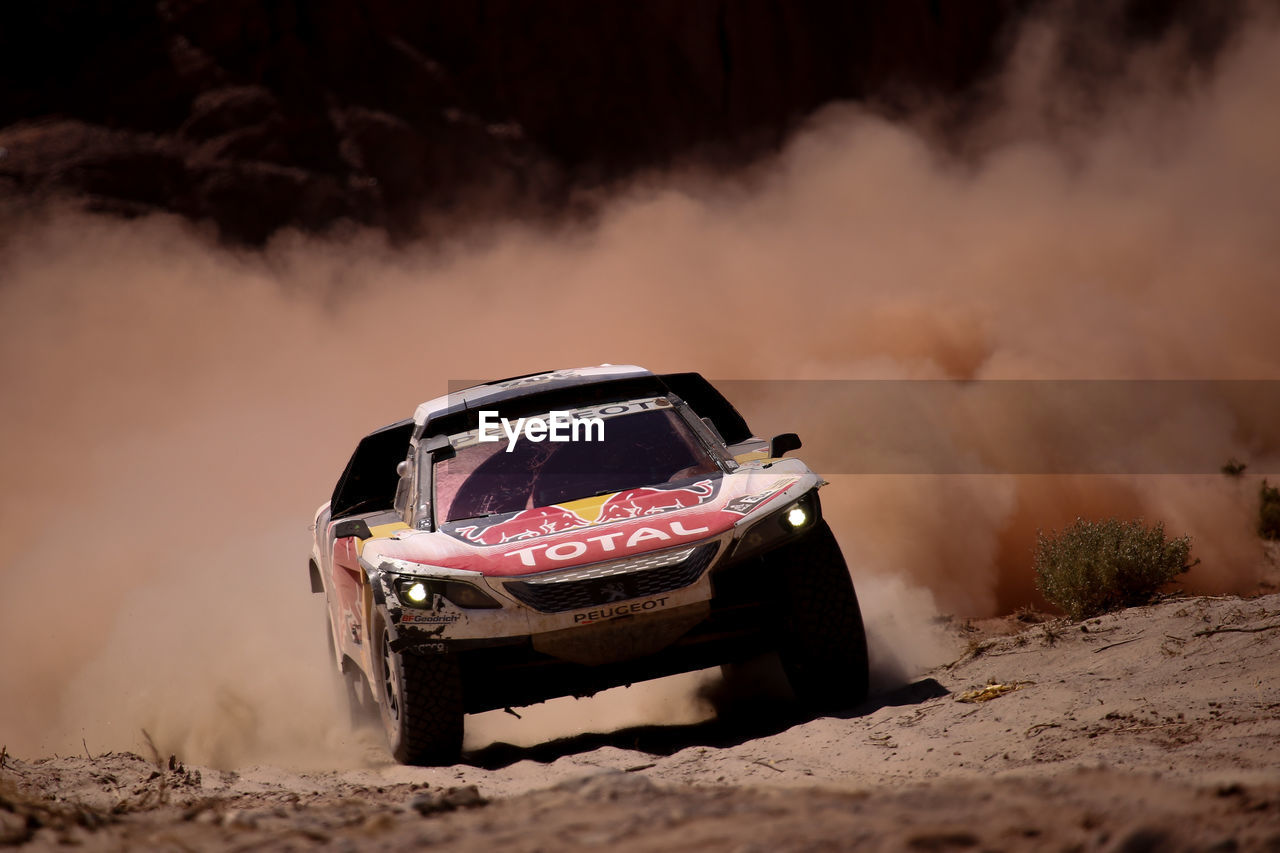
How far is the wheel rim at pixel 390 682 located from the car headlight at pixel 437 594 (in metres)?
0.27

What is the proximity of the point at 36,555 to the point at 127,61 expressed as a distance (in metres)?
14.5

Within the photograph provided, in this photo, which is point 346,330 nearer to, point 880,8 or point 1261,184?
point 880,8

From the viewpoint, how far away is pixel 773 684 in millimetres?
6914

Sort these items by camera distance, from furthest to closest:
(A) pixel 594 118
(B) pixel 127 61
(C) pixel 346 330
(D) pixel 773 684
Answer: (A) pixel 594 118 < (B) pixel 127 61 < (C) pixel 346 330 < (D) pixel 773 684

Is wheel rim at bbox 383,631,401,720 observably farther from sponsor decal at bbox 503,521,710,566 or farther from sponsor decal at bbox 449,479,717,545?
sponsor decal at bbox 503,521,710,566

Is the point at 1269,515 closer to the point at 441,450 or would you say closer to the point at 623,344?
the point at 441,450

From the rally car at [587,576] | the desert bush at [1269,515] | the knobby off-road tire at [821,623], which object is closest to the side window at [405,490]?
the rally car at [587,576]

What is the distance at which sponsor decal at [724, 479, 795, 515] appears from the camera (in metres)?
5.81

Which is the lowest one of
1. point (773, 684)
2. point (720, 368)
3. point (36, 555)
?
point (773, 684)

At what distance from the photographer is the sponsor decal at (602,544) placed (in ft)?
18.3

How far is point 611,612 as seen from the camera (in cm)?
549

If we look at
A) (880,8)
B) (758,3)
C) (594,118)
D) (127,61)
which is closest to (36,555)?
(127,61)

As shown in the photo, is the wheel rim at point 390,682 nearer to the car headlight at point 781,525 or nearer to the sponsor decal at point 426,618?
the sponsor decal at point 426,618

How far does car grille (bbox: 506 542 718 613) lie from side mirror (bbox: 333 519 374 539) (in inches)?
42.4
